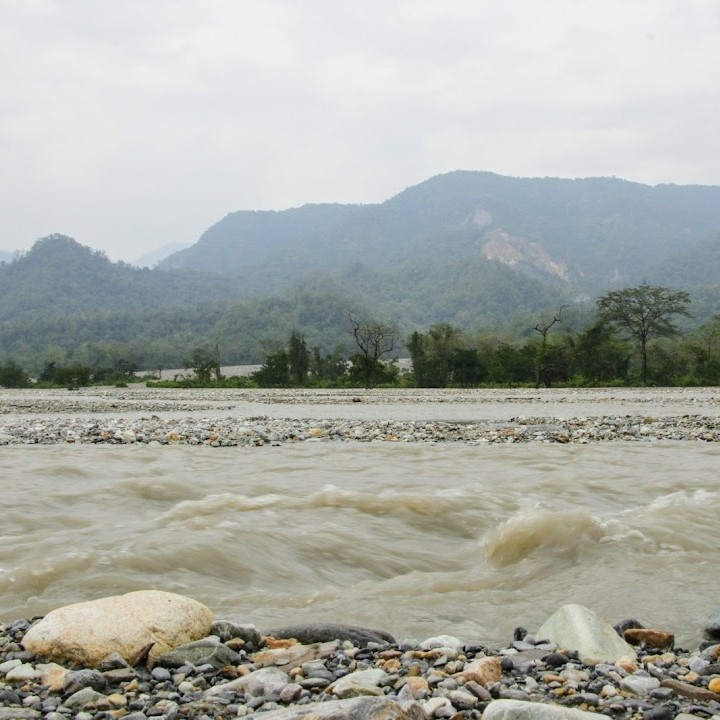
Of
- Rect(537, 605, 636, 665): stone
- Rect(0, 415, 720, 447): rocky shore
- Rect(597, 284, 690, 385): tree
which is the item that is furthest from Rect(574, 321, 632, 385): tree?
Rect(537, 605, 636, 665): stone

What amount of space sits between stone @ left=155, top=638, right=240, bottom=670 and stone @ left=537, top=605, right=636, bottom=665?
1.82 m

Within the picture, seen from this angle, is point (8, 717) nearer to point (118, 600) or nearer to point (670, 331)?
point (118, 600)

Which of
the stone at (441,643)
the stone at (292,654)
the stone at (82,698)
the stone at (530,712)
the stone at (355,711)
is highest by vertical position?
the stone at (355,711)

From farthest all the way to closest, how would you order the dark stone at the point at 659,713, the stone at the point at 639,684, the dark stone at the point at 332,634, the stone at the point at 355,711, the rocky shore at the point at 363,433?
the rocky shore at the point at 363,433 → the dark stone at the point at 332,634 → the stone at the point at 639,684 → the dark stone at the point at 659,713 → the stone at the point at 355,711

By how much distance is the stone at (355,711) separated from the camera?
295cm

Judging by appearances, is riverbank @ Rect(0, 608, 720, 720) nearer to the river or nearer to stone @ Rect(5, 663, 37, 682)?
stone @ Rect(5, 663, 37, 682)

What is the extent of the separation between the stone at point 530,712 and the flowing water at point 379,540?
61.0 inches

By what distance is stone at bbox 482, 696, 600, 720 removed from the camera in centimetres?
305

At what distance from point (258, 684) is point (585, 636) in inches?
71.9

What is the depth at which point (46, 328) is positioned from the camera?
542 feet

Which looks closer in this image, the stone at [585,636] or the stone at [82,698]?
the stone at [82,698]

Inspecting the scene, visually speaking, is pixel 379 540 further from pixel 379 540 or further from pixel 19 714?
pixel 19 714

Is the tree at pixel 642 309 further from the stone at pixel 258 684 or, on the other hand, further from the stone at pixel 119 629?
the stone at pixel 258 684

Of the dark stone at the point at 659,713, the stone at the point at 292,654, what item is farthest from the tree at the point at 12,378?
the dark stone at the point at 659,713
